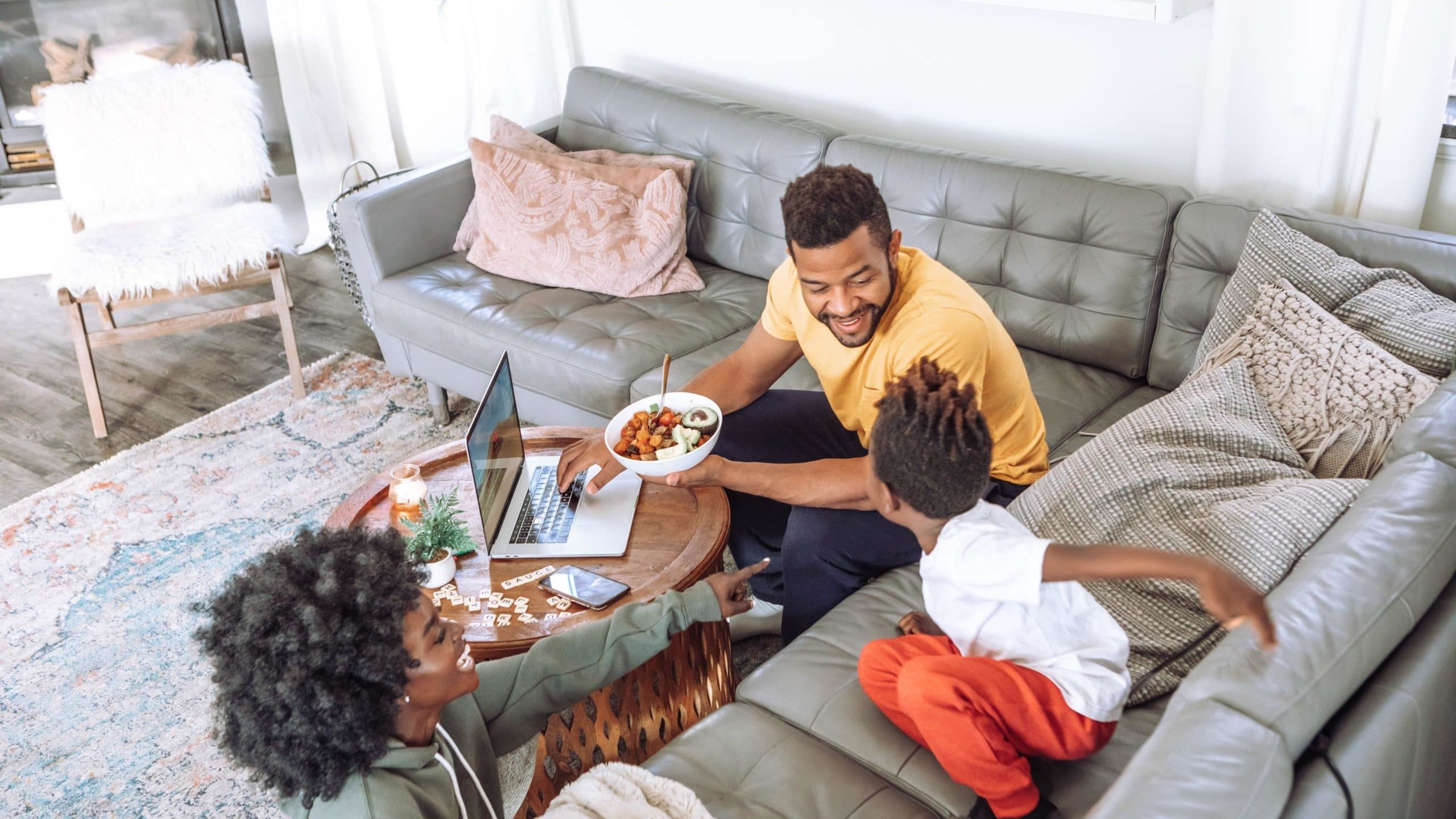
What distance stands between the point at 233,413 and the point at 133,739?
4.46 ft

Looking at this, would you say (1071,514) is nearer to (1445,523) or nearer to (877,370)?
(877,370)

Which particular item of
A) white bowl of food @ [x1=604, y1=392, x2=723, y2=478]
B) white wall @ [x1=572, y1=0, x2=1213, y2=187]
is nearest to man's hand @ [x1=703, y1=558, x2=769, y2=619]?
white bowl of food @ [x1=604, y1=392, x2=723, y2=478]

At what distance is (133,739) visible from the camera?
2301 mm

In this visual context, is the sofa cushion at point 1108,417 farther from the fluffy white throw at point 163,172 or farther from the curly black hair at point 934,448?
the fluffy white throw at point 163,172

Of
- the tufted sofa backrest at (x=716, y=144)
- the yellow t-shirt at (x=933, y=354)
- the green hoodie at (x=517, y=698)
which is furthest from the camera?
the tufted sofa backrest at (x=716, y=144)

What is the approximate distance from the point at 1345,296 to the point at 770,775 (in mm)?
1366

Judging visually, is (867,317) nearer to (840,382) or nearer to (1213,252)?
(840,382)

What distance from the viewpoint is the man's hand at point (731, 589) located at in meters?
1.82

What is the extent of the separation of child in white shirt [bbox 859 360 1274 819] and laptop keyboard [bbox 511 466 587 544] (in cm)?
74

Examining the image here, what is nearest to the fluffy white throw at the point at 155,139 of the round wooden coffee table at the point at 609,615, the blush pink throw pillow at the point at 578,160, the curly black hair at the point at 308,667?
the blush pink throw pillow at the point at 578,160

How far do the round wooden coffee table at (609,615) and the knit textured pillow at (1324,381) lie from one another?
3.25 feet

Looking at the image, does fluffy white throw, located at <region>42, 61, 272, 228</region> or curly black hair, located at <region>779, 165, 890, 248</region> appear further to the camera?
fluffy white throw, located at <region>42, 61, 272, 228</region>

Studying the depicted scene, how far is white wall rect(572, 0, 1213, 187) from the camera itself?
278cm

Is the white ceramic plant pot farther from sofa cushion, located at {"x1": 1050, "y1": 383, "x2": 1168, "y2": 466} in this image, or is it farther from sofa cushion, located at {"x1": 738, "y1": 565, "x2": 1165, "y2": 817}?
sofa cushion, located at {"x1": 1050, "y1": 383, "x2": 1168, "y2": 466}
